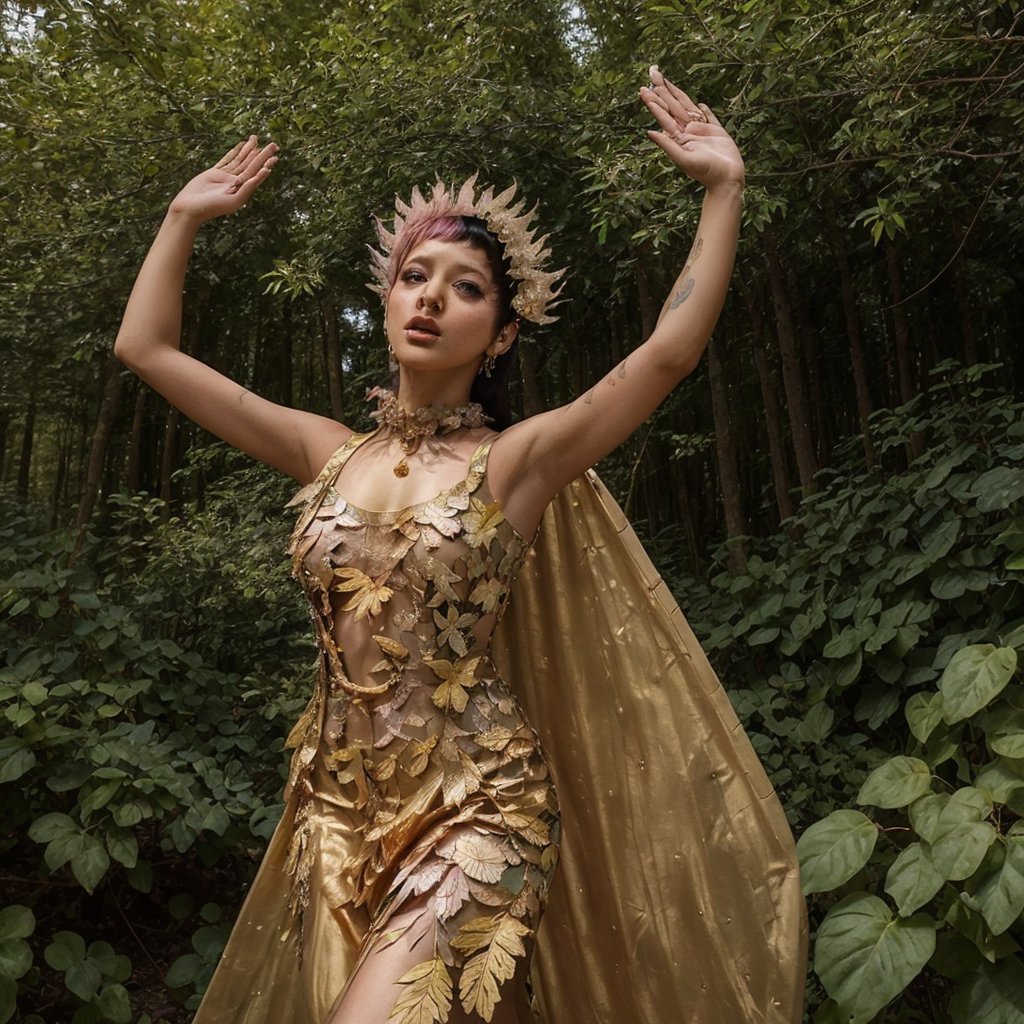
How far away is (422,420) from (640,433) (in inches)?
129

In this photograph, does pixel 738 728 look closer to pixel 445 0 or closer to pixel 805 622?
pixel 805 622

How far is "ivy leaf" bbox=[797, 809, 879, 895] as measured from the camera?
1.81m

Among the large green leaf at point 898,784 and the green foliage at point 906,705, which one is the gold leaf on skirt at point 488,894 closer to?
the green foliage at point 906,705

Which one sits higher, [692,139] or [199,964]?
[692,139]

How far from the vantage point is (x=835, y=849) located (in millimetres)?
1856

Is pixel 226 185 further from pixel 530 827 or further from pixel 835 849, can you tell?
pixel 835 849

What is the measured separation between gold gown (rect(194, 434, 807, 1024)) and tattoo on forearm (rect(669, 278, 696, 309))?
39 centimetres

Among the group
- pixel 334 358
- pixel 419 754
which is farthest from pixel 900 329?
pixel 419 754

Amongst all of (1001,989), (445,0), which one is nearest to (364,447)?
(1001,989)

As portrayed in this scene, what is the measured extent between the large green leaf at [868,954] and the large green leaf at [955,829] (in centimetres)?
12

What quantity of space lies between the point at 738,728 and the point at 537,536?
45 centimetres

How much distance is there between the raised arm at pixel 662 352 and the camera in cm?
137

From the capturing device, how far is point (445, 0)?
3086mm

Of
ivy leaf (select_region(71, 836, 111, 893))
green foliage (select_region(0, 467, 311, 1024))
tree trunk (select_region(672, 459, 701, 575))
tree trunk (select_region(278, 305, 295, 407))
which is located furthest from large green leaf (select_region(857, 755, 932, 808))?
tree trunk (select_region(278, 305, 295, 407))
